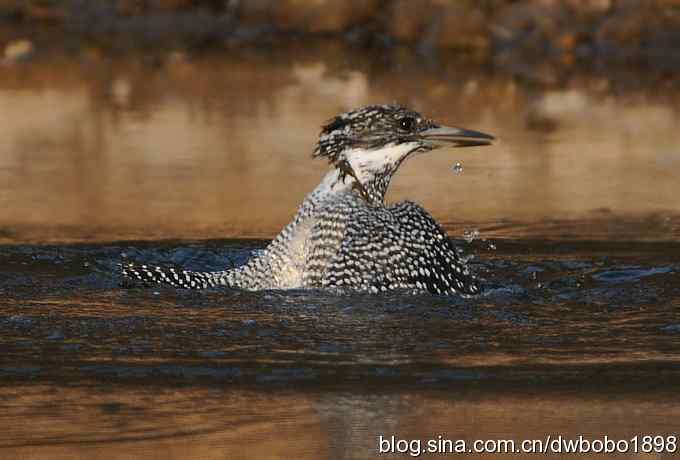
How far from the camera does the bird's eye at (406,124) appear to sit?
826 cm

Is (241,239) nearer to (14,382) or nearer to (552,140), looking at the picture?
(14,382)

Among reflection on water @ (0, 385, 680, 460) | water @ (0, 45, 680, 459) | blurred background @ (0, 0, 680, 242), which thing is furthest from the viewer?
blurred background @ (0, 0, 680, 242)

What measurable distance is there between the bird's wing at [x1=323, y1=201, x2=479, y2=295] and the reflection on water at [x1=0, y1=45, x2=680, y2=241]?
74.5 inches

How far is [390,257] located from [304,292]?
41cm

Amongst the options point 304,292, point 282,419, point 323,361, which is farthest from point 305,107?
point 282,419

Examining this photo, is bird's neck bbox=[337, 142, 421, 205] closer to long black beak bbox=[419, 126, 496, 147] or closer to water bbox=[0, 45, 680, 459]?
long black beak bbox=[419, 126, 496, 147]

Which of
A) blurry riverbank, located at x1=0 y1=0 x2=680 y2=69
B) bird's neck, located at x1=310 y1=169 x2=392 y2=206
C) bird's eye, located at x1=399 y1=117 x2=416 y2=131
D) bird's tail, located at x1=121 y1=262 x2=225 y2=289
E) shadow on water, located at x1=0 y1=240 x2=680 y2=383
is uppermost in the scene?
blurry riverbank, located at x1=0 y1=0 x2=680 y2=69

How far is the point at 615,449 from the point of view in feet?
18.2

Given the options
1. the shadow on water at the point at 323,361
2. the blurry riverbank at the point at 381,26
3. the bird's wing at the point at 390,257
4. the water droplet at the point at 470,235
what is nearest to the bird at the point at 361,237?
the bird's wing at the point at 390,257

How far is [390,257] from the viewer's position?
7.87 m

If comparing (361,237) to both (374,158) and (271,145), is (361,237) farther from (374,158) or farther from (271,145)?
(271,145)

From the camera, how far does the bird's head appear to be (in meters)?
8.14

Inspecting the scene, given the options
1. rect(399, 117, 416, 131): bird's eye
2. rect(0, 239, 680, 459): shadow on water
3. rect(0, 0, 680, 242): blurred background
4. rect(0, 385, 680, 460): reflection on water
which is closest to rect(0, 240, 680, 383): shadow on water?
rect(0, 239, 680, 459): shadow on water

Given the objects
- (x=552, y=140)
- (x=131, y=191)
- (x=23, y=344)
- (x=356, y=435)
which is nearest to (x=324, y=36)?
(x=552, y=140)
